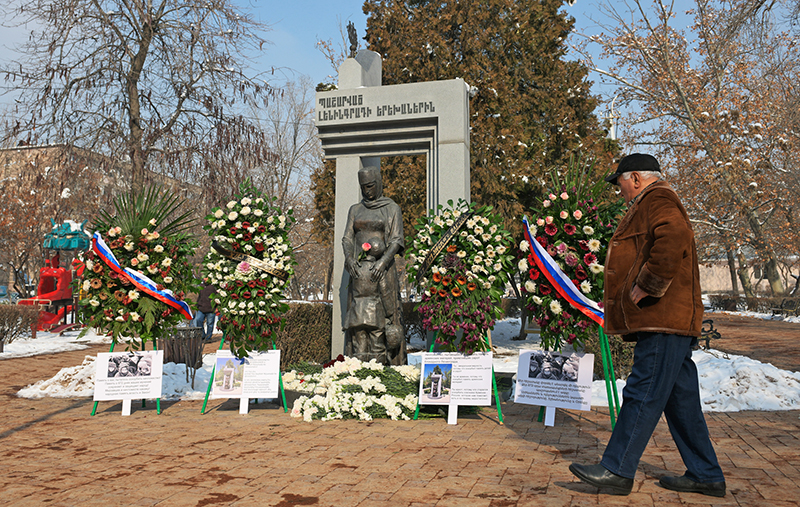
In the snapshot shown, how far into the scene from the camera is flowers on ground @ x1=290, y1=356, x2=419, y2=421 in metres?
6.36

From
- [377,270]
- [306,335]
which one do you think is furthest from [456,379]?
[306,335]

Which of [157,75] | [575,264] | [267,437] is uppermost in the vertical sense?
[157,75]

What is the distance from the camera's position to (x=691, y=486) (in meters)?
3.69

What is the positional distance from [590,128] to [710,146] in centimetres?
813

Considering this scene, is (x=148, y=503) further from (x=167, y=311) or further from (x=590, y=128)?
(x=590, y=128)

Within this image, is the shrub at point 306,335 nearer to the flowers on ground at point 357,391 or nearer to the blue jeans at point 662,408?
the flowers on ground at point 357,391

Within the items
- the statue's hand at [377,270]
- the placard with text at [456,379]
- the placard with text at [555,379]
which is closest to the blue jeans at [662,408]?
the placard with text at [555,379]

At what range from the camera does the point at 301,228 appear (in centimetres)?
4550

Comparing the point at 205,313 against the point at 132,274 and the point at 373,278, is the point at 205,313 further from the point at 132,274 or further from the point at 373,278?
the point at 373,278

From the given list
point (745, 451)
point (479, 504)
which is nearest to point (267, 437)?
point (479, 504)

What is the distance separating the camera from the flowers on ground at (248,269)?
22.2 ft

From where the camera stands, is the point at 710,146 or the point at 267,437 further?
the point at 710,146

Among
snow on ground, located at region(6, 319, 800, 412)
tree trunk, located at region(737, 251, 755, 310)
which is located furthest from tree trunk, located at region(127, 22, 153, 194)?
tree trunk, located at region(737, 251, 755, 310)

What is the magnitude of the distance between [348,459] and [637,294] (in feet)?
8.20
